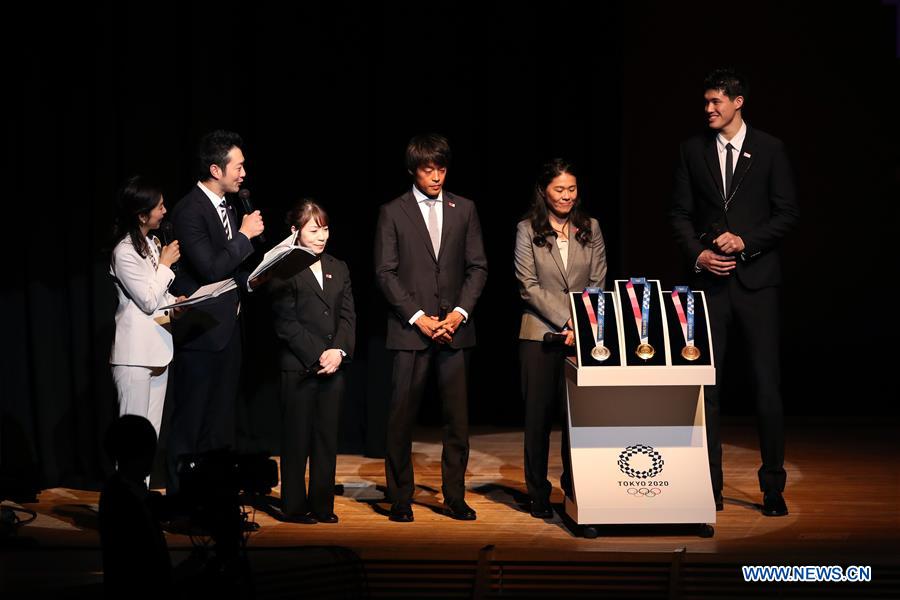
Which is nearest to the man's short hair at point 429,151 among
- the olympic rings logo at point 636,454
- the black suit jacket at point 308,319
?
the black suit jacket at point 308,319

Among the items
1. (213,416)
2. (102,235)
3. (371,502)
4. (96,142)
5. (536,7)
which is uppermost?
(536,7)

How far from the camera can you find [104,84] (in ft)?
19.3

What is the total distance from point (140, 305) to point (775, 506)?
8.83ft

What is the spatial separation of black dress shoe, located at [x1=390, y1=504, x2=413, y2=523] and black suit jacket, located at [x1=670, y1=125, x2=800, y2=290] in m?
1.54

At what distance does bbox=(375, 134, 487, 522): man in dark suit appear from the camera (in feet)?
16.0

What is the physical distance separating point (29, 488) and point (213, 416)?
757 mm

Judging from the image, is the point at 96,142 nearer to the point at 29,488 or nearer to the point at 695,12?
the point at 29,488

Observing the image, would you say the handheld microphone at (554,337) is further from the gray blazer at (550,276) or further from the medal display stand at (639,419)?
the medal display stand at (639,419)

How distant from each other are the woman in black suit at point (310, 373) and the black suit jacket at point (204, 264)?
0.70 ft

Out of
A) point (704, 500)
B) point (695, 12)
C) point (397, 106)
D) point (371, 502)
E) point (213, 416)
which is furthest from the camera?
point (695, 12)

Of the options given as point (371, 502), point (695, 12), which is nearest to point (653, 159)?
point (695, 12)

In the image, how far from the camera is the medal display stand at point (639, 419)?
4434 mm

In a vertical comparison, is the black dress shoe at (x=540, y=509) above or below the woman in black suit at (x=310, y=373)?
below

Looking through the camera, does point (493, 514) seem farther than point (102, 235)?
No
